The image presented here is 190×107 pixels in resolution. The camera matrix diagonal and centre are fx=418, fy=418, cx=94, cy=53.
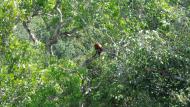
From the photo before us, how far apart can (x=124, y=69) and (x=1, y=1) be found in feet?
7.86

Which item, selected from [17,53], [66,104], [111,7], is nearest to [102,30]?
[111,7]

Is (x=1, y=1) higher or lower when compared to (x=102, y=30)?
higher

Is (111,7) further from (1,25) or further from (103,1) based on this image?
(1,25)

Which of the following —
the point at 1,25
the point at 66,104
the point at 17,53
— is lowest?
the point at 66,104

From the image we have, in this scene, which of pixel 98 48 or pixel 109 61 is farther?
pixel 98 48

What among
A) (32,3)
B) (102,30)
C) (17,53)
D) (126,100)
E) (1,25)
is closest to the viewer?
→ (1,25)

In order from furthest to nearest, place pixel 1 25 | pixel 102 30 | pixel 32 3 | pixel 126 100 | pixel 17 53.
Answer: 1. pixel 32 3
2. pixel 102 30
3. pixel 126 100
4. pixel 17 53
5. pixel 1 25

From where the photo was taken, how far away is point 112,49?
8250 millimetres

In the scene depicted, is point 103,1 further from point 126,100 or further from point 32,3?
point 126,100

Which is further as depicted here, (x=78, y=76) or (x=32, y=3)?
(x=32, y=3)

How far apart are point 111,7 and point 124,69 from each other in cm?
280

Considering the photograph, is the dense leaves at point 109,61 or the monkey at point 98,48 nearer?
the dense leaves at point 109,61

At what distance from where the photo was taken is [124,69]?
7.33 metres

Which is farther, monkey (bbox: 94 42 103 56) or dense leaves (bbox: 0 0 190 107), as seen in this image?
monkey (bbox: 94 42 103 56)
